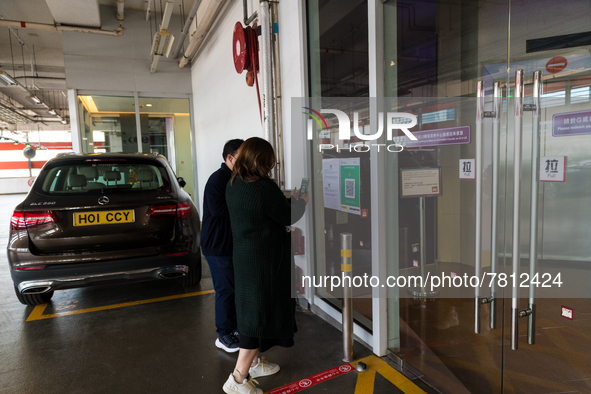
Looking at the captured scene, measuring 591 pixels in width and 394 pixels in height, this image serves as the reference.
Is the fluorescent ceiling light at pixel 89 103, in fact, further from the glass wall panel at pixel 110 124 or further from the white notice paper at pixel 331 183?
the white notice paper at pixel 331 183

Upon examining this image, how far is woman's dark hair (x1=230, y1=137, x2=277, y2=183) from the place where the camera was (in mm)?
1957

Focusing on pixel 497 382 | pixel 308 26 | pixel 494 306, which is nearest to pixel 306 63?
pixel 308 26

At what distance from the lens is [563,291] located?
1.56m

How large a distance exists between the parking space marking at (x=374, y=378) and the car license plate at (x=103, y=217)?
7.31ft

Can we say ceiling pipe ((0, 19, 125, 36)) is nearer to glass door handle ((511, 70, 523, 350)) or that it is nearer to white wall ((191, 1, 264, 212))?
white wall ((191, 1, 264, 212))

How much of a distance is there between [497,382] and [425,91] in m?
1.62

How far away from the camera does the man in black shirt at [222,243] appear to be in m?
2.45

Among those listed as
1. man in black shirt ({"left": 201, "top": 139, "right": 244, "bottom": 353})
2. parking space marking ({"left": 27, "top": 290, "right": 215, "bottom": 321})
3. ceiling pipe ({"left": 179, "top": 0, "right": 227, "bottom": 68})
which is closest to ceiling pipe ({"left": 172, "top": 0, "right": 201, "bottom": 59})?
ceiling pipe ({"left": 179, "top": 0, "right": 227, "bottom": 68})

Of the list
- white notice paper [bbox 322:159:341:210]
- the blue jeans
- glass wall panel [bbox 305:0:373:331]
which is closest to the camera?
the blue jeans

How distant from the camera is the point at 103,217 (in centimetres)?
324

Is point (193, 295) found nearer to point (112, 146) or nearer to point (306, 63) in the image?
point (306, 63)

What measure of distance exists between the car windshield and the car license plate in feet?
0.78

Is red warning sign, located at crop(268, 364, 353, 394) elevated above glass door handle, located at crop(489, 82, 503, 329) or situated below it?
below

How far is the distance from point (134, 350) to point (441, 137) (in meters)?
2.57
